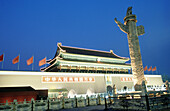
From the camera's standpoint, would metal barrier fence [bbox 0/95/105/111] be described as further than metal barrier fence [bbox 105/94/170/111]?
Yes

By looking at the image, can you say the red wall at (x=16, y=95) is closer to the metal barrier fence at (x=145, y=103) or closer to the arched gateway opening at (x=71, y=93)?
the arched gateway opening at (x=71, y=93)

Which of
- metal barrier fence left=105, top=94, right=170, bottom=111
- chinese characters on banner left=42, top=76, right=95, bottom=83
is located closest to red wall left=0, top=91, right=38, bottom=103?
chinese characters on banner left=42, top=76, right=95, bottom=83

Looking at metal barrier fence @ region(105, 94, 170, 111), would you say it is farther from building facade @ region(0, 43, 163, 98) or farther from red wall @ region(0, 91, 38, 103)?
red wall @ region(0, 91, 38, 103)

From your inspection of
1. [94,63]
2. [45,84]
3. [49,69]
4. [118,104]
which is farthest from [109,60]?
[118,104]

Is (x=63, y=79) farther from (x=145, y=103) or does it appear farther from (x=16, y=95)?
(x=145, y=103)

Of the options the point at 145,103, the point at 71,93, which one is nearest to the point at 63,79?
the point at 71,93

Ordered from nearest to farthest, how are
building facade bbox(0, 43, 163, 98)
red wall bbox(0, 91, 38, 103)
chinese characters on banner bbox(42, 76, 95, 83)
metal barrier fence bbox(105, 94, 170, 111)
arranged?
1. metal barrier fence bbox(105, 94, 170, 111)
2. red wall bbox(0, 91, 38, 103)
3. building facade bbox(0, 43, 163, 98)
4. chinese characters on banner bbox(42, 76, 95, 83)

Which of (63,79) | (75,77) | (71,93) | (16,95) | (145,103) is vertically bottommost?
(71,93)

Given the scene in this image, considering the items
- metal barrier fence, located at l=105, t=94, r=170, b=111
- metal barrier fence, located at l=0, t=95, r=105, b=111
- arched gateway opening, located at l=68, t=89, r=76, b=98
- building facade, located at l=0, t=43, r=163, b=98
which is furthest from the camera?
arched gateway opening, located at l=68, t=89, r=76, b=98

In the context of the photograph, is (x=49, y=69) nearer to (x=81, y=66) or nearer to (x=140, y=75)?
(x=81, y=66)

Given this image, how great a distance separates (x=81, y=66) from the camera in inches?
873

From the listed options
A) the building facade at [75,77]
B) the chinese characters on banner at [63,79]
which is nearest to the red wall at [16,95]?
the building facade at [75,77]

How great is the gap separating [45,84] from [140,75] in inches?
454

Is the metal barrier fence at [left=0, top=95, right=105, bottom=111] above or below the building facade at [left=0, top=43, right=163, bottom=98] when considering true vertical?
below
